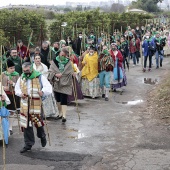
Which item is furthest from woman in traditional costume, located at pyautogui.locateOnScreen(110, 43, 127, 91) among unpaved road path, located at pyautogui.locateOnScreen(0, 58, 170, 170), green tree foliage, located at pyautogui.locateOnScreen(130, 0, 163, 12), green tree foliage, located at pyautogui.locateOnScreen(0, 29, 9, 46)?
green tree foliage, located at pyautogui.locateOnScreen(130, 0, 163, 12)

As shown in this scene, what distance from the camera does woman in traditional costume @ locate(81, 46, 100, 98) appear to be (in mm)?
12539

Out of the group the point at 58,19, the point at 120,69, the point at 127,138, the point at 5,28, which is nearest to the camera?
the point at 127,138

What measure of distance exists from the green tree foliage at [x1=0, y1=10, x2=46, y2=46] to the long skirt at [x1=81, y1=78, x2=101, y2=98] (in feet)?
19.9

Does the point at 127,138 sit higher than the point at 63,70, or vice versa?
the point at 63,70

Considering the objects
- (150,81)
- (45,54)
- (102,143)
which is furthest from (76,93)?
(150,81)

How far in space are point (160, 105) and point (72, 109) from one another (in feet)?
7.71

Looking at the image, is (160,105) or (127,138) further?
(160,105)

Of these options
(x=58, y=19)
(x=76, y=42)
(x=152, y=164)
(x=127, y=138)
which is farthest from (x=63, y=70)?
(x=58, y=19)

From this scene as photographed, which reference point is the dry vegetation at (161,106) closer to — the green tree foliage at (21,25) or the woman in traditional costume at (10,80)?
the woman in traditional costume at (10,80)

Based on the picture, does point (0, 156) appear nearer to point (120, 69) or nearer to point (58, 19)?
point (120, 69)

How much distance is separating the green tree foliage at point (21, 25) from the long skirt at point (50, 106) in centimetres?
828

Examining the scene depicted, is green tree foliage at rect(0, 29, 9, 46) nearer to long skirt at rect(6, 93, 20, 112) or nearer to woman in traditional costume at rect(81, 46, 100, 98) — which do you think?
woman in traditional costume at rect(81, 46, 100, 98)

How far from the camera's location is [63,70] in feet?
33.1

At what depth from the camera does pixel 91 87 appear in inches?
510
